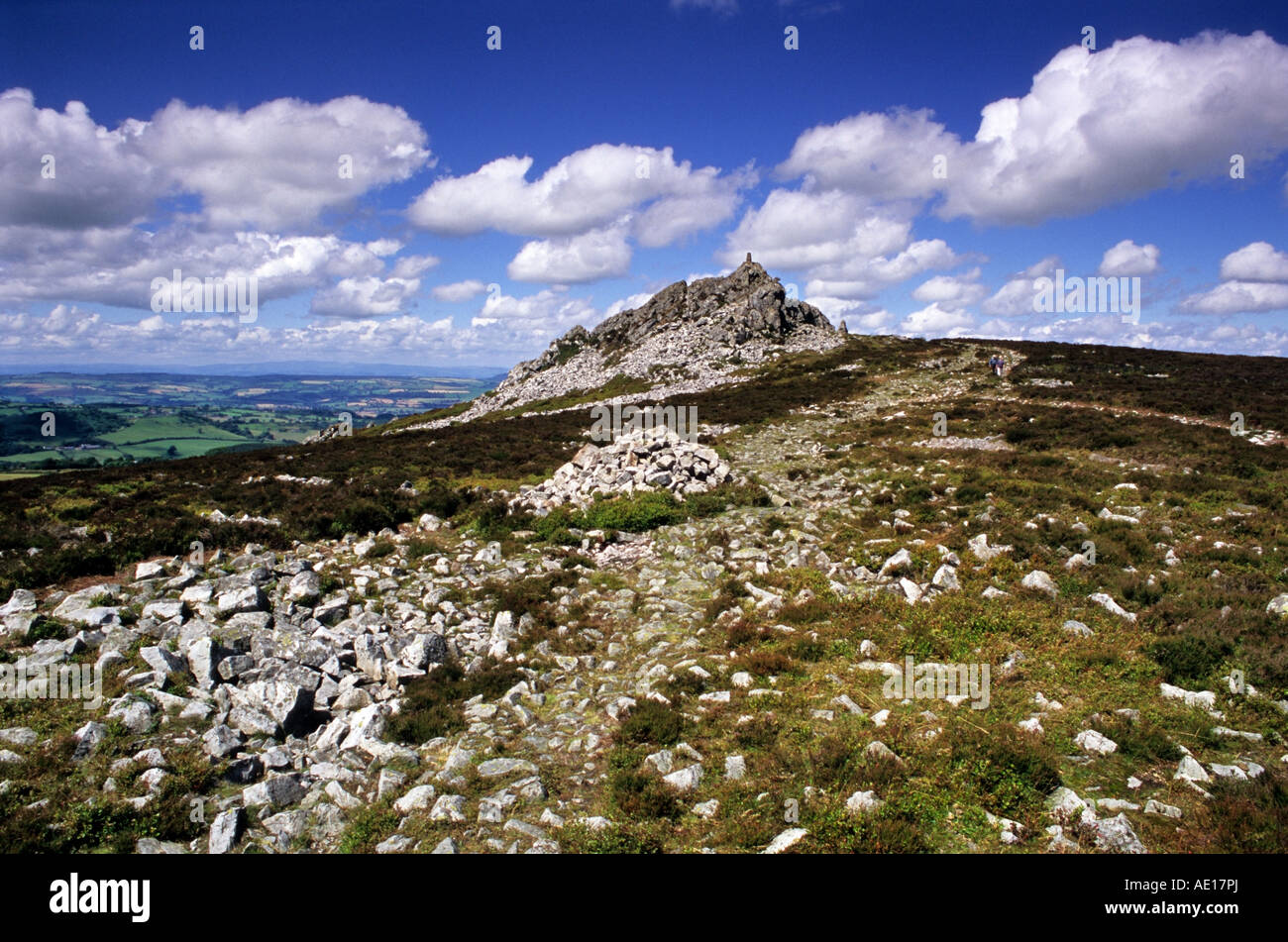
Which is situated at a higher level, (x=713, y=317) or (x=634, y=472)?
(x=713, y=317)

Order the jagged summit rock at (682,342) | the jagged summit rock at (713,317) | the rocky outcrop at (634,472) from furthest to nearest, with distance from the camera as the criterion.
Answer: the jagged summit rock at (713,317), the jagged summit rock at (682,342), the rocky outcrop at (634,472)

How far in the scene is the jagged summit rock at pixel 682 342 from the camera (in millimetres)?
75875

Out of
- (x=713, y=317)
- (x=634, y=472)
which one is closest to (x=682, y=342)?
(x=713, y=317)

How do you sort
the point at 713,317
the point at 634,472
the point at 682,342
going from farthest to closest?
the point at 713,317, the point at 682,342, the point at 634,472

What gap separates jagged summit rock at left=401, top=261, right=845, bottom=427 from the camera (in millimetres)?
75875

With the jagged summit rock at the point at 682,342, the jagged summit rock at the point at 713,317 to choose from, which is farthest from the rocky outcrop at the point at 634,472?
the jagged summit rock at the point at 713,317

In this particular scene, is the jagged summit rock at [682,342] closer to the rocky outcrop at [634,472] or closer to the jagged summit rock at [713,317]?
the jagged summit rock at [713,317]

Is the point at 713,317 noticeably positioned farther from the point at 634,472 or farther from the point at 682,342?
the point at 634,472

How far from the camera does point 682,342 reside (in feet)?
286

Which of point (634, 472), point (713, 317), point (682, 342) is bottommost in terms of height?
point (634, 472)
